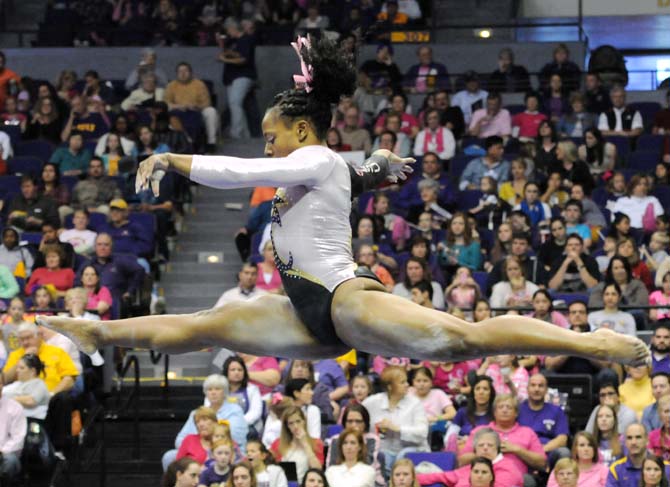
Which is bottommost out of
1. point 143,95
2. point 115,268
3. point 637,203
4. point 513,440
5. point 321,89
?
point 513,440

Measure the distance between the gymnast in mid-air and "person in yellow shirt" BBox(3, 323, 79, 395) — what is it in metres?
5.24

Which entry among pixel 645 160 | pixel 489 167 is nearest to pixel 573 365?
pixel 489 167

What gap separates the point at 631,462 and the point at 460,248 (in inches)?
146

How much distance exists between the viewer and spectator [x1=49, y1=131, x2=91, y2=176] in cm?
1522

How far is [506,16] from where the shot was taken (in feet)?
63.5

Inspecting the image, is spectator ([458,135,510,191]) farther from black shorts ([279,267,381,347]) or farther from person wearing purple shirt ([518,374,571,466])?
black shorts ([279,267,381,347])

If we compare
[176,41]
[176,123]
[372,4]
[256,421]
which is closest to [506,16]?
[372,4]

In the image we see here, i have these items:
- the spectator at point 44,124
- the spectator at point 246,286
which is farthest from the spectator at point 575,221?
the spectator at point 44,124

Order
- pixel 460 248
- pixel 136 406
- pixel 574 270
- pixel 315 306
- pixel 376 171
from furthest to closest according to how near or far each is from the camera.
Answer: pixel 460 248
pixel 574 270
pixel 136 406
pixel 376 171
pixel 315 306

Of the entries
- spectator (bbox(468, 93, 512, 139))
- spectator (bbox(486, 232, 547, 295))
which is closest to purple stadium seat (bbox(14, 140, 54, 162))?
spectator (bbox(468, 93, 512, 139))

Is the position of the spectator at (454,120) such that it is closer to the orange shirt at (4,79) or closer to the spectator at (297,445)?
the orange shirt at (4,79)

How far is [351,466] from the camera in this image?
10.0 metres

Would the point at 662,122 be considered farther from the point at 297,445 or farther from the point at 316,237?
the point at 316,237

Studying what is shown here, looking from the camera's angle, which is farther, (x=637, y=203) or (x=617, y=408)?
(x=637, y=203)
